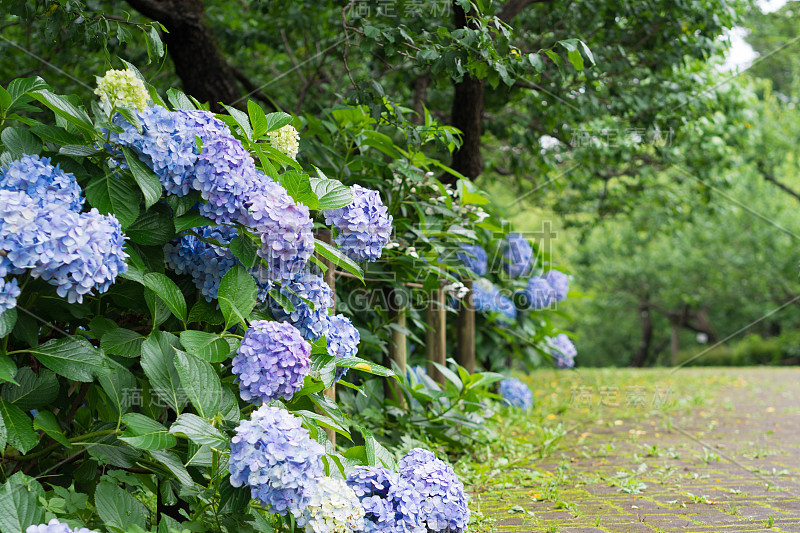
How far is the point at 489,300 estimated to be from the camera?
4586 millimetres

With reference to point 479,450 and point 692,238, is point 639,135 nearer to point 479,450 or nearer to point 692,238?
point 479,450

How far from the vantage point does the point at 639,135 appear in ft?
19.4

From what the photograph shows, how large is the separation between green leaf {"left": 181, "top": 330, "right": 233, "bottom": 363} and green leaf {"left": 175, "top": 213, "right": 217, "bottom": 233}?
302mm

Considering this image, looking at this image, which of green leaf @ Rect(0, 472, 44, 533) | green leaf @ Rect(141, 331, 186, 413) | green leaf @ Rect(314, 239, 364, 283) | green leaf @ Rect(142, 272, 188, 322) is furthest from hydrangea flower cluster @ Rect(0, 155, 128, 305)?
green leaf @ Rect(314, 239, 364, 283)

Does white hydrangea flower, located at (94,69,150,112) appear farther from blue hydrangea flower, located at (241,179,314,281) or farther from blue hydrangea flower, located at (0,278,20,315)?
blue hydrangea flower, located at (0,278,20,315)

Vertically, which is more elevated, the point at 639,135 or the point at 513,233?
the point at 639,135

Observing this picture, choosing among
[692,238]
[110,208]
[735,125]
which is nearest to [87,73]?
[110,208]

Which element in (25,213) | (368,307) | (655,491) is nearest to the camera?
(25,213)

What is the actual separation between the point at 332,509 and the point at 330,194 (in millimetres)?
1000

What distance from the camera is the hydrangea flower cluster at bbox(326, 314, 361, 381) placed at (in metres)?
2.32

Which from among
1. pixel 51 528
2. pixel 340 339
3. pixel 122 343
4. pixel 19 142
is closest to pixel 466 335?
pixel 340 339

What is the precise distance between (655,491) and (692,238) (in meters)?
16.4

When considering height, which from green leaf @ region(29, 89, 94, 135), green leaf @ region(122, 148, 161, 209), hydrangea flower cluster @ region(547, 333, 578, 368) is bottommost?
hydrangea flower cluster @ region(547, 333, 578, 368)

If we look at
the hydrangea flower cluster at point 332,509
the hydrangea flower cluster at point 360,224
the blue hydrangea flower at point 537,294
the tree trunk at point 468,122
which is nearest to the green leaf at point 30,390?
the hydrangea flower cluster at point 332,509
